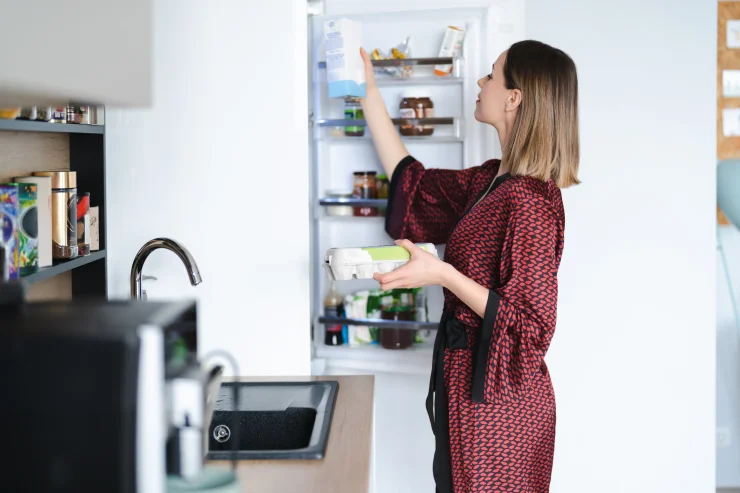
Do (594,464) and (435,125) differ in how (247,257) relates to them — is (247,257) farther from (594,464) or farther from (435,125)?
(594,464)

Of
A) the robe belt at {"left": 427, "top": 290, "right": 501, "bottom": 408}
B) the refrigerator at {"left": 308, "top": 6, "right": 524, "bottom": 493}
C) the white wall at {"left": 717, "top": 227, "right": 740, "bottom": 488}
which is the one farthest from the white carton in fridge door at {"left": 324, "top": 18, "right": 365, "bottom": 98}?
the white wall at {"left": 717, "top": 227, "right": 740, "bottom": 488}

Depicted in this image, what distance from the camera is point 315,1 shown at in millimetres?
2352

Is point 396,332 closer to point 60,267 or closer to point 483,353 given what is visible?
point 483,353

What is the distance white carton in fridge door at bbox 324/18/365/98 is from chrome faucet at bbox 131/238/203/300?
838 mm

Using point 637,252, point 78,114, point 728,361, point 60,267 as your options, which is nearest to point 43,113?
point 78,114

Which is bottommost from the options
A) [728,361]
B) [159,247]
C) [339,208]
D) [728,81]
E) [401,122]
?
[728,361]

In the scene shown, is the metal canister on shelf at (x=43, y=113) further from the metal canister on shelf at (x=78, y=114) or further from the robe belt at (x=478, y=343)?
the robe belt at (x=478, y=343)

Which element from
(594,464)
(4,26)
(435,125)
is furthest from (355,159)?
(4,26)

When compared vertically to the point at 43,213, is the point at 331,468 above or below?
below

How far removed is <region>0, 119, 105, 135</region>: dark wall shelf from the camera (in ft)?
4.36

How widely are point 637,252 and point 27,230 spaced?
1.81 m

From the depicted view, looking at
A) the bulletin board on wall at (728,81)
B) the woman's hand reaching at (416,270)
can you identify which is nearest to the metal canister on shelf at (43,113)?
the woman's hand reaching at (416,270)

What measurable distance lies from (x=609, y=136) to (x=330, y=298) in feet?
3.44

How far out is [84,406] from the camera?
68cm
